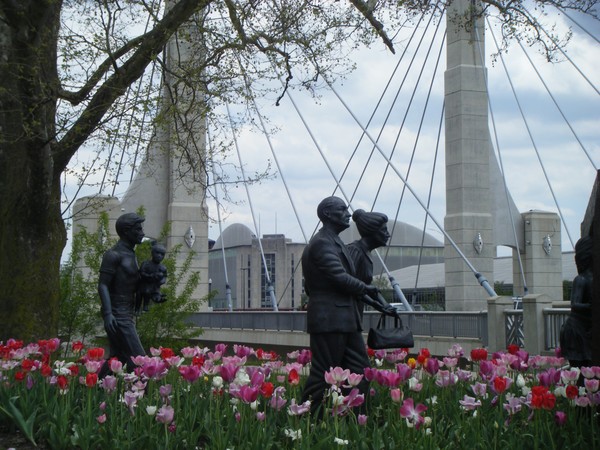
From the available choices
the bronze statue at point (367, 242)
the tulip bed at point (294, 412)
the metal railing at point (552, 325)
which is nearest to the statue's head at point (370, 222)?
the bronze statue at point (367, 242)

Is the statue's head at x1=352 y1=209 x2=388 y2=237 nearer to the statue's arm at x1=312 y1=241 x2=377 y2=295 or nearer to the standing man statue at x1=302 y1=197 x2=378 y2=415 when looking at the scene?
the standing man statue at x1=302 y1=197 x2=378 y2=415

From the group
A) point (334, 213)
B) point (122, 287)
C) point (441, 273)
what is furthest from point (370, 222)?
point (441, 273)

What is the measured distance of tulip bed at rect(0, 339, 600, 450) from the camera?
6301 mm

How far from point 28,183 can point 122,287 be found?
440 centimetres

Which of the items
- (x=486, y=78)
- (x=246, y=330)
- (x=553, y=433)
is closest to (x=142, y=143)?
(x=553, y=433)

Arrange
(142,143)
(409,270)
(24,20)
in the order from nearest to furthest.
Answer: (24,20) < (142,143) < (409,270)

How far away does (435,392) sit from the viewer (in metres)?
8.69

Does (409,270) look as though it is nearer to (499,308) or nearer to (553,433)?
(499,308)

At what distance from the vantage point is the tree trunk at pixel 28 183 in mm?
12961

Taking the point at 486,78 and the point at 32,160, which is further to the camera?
the point at 486,78

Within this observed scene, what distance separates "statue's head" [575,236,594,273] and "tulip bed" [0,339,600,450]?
0.94 m

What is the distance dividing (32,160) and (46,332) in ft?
8.29

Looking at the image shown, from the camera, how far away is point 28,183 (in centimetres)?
1329

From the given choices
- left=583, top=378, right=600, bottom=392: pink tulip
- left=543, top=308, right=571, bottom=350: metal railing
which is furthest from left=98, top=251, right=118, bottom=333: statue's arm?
left=543, top=308, right=571, bottom=350: metal railing
